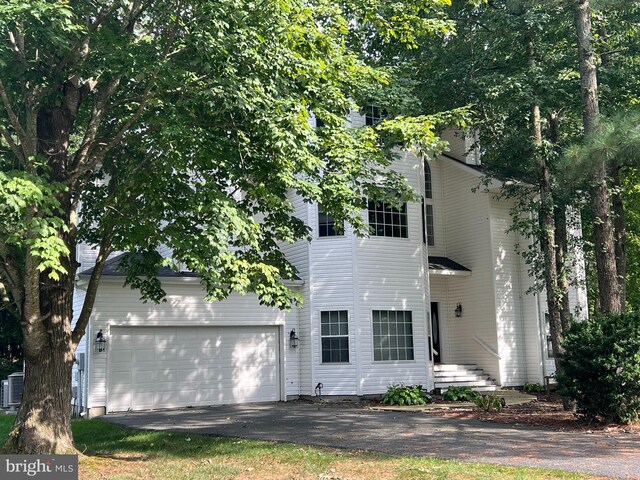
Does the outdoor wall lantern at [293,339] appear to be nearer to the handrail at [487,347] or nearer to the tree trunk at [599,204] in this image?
the handrail at [487,347]

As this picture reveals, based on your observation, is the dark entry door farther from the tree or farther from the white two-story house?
the tree

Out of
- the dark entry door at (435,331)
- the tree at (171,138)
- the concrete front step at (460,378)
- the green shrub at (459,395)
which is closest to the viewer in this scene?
the tree at (171,138)

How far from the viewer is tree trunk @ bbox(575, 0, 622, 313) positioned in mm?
12023

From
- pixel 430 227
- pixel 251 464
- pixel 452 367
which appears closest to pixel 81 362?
pixel 251 464

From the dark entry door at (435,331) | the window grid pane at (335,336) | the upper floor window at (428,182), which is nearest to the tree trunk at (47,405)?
the window grid pane at (335,336)

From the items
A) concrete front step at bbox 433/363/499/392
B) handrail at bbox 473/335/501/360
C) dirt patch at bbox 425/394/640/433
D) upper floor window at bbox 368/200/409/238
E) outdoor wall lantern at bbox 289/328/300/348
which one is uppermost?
upper floor window at bbox 368/200/409/238

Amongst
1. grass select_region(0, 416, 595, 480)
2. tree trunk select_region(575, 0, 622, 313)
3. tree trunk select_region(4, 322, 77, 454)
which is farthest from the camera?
tree trunk select_region(575, 0, 622, 313)

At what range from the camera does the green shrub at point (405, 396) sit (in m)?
15.7

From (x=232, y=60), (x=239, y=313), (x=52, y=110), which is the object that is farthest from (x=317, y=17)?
(x=239, y=313)

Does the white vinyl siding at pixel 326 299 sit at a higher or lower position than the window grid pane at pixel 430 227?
lower

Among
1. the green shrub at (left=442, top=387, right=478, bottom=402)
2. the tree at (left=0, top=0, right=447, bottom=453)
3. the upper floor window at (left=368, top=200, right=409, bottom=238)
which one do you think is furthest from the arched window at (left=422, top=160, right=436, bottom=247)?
the tree at (left=0, top=0, right=447, bottom=453)

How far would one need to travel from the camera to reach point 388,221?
1772cm

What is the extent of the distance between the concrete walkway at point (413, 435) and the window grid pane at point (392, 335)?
2.52 m

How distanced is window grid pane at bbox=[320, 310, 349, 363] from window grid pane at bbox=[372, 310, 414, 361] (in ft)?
2.60
